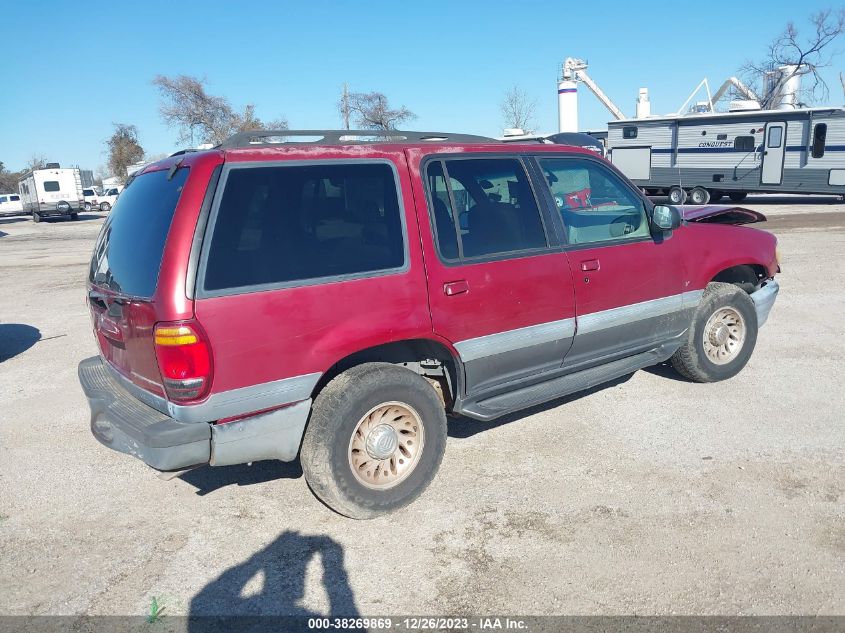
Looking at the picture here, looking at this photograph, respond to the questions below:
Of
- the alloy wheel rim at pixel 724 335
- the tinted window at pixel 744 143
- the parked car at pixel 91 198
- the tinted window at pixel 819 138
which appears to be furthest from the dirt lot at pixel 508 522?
the parked car at pixel 91 198

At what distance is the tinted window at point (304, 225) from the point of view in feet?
10.2

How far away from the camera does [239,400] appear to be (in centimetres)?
315

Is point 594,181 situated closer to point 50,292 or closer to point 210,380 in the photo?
point 210,380

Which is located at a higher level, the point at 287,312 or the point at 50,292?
the point at 287,312

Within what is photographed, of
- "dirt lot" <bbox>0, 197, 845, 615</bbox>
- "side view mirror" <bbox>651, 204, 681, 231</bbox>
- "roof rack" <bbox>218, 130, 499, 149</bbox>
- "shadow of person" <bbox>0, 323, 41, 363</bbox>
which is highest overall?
"roof rack" <bbox>218, 130, 499, 149</bbox>

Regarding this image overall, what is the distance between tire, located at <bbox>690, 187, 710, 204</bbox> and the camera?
74.0ft

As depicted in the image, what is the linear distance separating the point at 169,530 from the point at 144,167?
80.3 inches

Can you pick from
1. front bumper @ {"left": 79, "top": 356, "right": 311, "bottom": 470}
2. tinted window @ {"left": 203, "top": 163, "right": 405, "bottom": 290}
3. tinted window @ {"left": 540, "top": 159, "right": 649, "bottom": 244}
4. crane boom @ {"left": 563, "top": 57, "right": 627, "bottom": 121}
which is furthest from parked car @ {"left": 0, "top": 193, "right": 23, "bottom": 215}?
tinted window @ {"left": 203, "top": 163, "right": 405, "bottom": 290}

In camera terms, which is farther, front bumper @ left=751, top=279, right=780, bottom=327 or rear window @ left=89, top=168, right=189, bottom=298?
front bumper @ left=751, top=279, right=780, bottom=327

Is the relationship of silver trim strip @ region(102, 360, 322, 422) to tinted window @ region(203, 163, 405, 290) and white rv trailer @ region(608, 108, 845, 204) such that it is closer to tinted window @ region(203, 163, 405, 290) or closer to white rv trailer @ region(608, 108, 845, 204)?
tinted window @ region(203, 163, 405, 290)

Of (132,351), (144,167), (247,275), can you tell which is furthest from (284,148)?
(132,351)

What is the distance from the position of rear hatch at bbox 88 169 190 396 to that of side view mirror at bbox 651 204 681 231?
3.09m

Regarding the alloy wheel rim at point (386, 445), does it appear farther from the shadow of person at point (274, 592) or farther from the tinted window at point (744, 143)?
the tinted window at point (744, 143)

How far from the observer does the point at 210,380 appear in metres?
3.04
